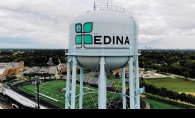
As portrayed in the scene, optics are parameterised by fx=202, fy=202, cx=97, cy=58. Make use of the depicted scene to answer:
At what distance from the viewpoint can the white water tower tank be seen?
25.3 ft

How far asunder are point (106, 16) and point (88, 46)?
4.60ft

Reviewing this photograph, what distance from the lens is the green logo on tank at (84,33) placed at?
25.7ft

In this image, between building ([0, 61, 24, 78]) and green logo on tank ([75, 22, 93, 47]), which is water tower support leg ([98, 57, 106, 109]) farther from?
building ([0, 61, 24, 78])

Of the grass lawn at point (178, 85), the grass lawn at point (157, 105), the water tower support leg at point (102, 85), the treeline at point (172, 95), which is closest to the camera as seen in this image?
the water tower support leg at point (102, 85)

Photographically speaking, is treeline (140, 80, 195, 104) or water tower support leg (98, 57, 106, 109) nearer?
water tower support leg (98, 57, 106, 109)

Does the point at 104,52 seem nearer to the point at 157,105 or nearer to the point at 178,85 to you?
the point at 157,105

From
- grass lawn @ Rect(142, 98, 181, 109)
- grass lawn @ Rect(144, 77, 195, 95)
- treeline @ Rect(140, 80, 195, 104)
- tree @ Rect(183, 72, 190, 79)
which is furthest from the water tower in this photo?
tree @ Rect(183, 72, 190, 79)

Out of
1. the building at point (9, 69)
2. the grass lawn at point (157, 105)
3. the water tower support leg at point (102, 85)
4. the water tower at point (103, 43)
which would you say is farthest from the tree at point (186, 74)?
the building at point (9, 69)

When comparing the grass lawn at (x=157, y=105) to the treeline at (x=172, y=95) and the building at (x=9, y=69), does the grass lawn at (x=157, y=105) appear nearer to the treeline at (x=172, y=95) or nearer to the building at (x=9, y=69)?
the treeline at (x=172, y=95)

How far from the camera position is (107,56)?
25.1ft

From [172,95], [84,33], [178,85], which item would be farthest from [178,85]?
[84,33]

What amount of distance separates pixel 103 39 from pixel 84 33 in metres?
0.81

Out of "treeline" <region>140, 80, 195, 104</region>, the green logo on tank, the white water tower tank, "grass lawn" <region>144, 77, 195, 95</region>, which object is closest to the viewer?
the white water tower tank
